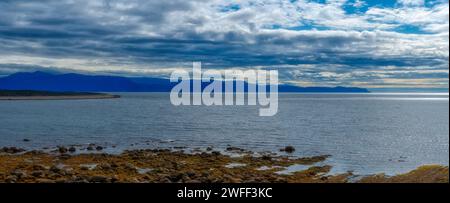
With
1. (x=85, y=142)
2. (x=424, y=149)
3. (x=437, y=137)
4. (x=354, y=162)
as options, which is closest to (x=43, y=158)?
(x=85, y=142)

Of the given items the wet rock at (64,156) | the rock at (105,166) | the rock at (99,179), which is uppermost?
the rock at (99,179)

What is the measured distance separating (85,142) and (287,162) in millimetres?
28981

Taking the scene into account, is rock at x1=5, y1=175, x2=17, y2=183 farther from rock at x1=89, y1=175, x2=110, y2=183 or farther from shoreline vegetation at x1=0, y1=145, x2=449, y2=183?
rock at x1=89, y1=175, x2=110, y2=183

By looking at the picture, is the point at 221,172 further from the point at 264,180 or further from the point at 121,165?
the point at 121,165

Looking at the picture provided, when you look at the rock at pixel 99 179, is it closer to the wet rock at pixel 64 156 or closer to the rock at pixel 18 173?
the rock at pixel 18 173

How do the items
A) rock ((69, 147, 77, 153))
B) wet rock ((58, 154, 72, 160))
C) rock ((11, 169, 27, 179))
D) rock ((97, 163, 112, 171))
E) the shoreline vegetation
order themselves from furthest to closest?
rock ((69, 147, 77, 153)) → wet rock ((58, 154, 72, 160)) → rock ((97, 163, 112, 171)) → the shoreline vegetation → rock ((11, 169, 27, 179))

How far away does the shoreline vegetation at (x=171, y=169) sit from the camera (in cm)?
2944

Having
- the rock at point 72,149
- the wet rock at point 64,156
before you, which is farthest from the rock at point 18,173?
the rock at point 72,149

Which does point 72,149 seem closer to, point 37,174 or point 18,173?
point 18,173

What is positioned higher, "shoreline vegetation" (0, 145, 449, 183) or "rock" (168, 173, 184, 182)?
"rock" (168, 173, 184, 182)

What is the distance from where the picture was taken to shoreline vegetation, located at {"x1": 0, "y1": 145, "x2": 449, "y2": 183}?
29438mm

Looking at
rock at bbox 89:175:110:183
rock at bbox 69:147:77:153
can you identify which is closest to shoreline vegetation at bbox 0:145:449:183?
rock at bbox 89:175:110:183
